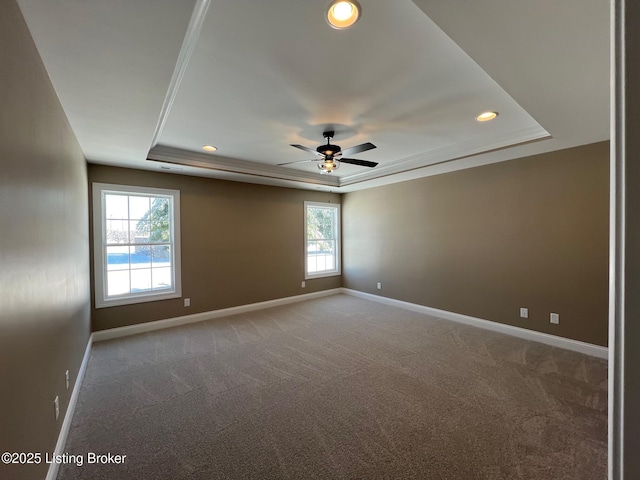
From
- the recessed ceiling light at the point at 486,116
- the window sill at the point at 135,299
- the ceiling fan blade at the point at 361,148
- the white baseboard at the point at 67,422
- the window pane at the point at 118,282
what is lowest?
the white baseboard at the point at 67,422

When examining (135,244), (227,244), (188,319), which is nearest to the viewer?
(135,244)

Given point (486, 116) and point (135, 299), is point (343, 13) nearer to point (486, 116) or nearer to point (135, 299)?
point (486, 116)

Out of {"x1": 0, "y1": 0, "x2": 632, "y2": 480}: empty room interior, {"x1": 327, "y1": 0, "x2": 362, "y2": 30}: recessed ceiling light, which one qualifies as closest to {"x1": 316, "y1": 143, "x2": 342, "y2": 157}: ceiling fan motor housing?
{"x1": 0, "y1": 0, "x2": 632, "y2": 480}: empty room interior

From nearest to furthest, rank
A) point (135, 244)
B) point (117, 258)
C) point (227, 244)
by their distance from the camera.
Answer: point (117, 258)
point (135, 244)
point (227, 244)

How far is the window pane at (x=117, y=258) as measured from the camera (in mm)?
4121

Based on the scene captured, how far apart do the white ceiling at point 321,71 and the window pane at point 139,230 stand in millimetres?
1039

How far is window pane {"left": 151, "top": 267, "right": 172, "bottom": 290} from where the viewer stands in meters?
4.50

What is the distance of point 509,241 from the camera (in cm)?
407

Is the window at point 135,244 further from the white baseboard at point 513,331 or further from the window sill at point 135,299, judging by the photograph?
the white baseboard at point 513,331

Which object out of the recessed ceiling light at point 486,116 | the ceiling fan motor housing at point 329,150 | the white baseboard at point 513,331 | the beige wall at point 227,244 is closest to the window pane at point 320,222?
the beige wall at point 227,244

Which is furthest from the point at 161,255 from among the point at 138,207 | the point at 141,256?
the point at 138,207

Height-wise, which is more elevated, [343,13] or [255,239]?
[343,13]

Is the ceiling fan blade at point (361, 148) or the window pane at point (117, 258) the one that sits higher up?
the ceiling fan blade at point (361, 148)

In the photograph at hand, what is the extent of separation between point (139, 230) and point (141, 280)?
2.46ft
